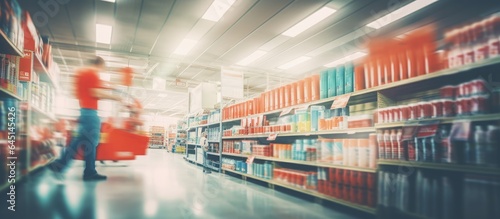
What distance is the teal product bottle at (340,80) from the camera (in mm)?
2900

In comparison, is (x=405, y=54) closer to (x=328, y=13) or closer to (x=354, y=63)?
(x=354, y=63)

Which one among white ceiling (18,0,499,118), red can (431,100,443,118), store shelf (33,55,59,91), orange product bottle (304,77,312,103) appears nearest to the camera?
red can (431,100,443,118)

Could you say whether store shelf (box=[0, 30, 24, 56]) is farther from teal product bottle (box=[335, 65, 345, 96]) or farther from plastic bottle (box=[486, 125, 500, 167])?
plastic bottle (box=[486, 125, 500, 167])

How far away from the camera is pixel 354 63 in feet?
9.11

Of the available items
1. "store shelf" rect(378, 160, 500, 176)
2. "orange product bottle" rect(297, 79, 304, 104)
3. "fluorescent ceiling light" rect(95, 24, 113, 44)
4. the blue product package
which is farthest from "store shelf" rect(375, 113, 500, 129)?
"fluorescent ceiling light" rect(95, 24, 113, 44)

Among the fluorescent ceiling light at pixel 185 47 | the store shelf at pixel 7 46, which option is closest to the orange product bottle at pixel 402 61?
the store shelf at pixel 7 46

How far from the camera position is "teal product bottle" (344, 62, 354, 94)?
2779 millimetres

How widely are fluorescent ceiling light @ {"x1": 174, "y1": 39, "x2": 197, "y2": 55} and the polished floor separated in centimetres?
554

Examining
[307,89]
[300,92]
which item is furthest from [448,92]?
[300,92]

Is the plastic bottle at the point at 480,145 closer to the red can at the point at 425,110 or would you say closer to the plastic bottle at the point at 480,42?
the red can at the point at 425,110

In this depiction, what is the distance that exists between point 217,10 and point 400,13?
471 cm

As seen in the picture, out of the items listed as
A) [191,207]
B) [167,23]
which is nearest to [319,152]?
[191,207]

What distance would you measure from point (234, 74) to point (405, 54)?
14.1ft

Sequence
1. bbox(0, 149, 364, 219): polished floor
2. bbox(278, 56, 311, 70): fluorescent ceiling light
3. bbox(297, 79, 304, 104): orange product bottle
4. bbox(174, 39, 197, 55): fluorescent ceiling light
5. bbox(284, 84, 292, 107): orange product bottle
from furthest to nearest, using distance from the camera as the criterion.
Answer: bbox(278, 56, 311, 70): fluorescent ceiling light
bbox(174, 39, 197, 55): fluorescent ceiling light
bbox(284, 84, 292, 107): orange product bottle
bbox(297, 79, 304, 104): orange product bottle
bbox(0, 149, 364, 219): polished floor
